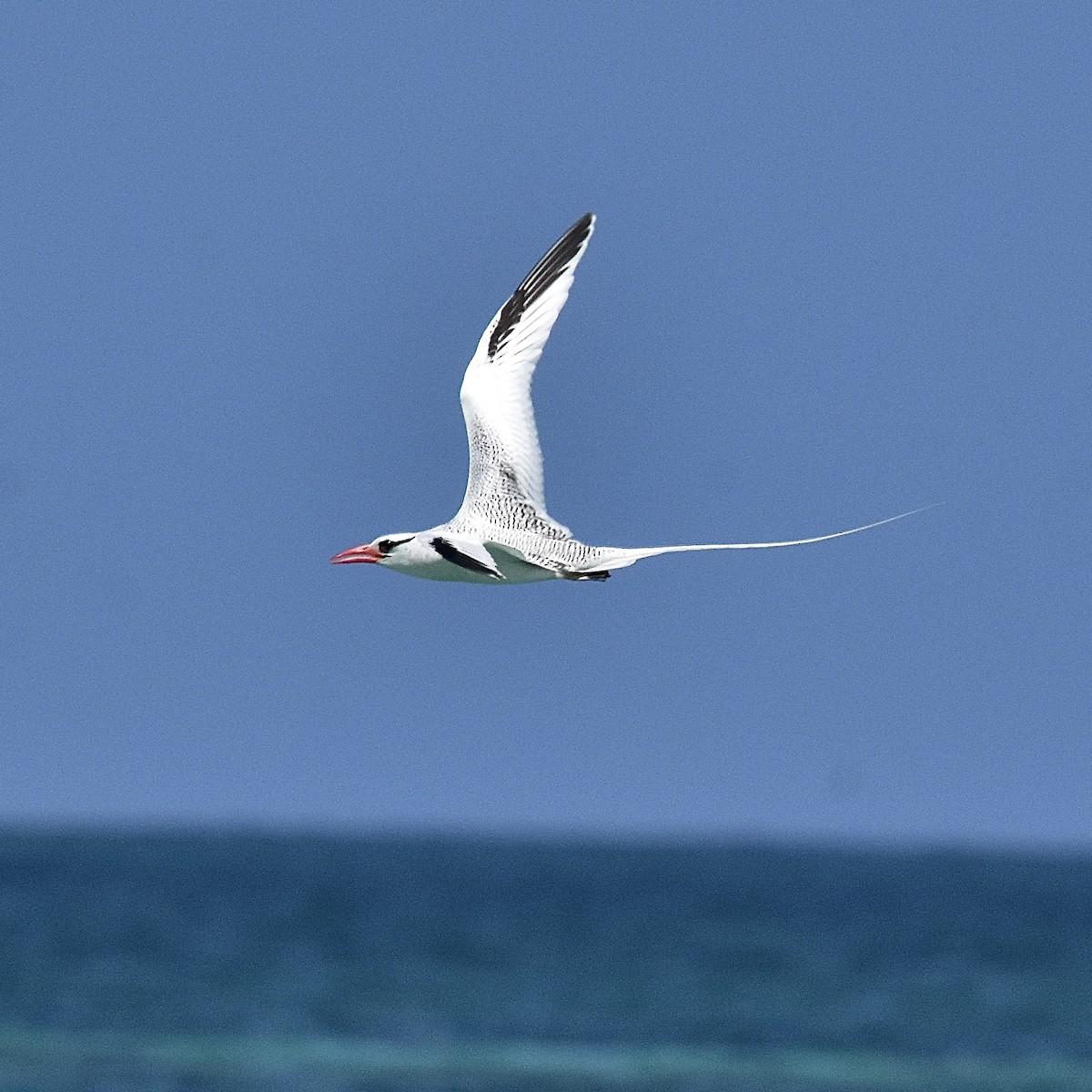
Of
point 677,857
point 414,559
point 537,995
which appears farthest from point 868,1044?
point 677,857

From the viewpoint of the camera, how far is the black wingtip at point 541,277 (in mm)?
23453

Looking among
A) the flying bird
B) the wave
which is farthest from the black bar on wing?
the wave

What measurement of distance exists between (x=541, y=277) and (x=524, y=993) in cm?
2973

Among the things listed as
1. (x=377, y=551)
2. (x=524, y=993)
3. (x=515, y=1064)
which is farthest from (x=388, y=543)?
(x=524, y=993)

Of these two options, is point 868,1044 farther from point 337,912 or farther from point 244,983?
point 337,912

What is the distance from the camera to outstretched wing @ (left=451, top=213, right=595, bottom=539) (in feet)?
72.0

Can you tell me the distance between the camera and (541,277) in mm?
23703

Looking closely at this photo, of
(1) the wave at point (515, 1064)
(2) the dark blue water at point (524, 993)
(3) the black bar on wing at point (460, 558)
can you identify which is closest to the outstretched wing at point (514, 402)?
(3) the black bar on wing at point (460, 558)

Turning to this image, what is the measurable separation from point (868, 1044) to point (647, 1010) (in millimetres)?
5836

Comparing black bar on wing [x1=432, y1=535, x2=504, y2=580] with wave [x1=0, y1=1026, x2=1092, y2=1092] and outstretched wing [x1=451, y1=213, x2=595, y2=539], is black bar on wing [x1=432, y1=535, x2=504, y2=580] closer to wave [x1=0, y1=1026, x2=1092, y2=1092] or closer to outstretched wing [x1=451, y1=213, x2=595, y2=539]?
outstretched wing [x1=451, y1=213, x2=595, y2=539]

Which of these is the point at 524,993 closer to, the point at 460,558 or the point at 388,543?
the point at 388,543

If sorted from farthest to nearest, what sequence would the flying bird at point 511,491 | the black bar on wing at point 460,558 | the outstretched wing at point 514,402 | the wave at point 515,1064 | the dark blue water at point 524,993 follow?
the dark blue water at point 524,993, the wave at point 515,1064, the outstretched wing at point 514,402, the flying bird at point 511,491, the black bar on wing at point 460,558

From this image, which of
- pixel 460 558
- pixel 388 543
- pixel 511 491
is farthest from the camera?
pixel 511 491

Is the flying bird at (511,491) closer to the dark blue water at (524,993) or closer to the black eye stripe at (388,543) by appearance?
the black eye stripe at (388,543)
